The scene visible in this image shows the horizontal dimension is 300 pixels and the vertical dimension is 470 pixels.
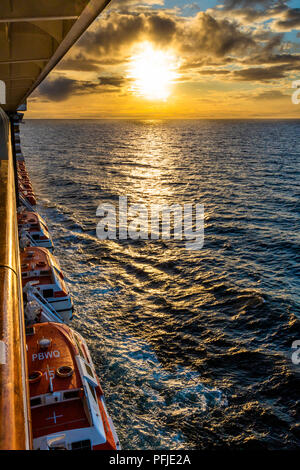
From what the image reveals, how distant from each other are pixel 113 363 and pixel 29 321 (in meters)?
4.53

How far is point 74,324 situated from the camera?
18641 mm

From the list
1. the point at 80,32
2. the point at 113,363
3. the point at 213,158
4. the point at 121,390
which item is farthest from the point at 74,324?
the point at 213,158

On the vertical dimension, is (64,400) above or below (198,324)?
above

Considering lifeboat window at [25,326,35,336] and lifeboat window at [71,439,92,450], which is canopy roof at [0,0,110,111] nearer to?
lifeboat window at [25,326,35,336]

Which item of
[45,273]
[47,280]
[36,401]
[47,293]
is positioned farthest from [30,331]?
[45,273]

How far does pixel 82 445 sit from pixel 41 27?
10647 mm

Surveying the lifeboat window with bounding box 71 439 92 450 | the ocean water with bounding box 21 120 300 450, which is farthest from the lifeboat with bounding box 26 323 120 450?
the ocean water with bounding box 21 120 300 450

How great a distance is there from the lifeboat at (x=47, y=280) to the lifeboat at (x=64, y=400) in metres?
5.01

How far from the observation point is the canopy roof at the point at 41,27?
6.08 m

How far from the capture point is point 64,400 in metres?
9.79

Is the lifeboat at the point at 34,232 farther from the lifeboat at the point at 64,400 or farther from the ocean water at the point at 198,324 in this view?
the lifeboat at the point at 64,400

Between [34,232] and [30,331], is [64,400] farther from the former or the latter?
[34,232]

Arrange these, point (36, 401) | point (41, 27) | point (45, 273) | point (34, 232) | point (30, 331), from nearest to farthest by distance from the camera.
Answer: point (41, 27) → point (36, 401) → point (30, 331) → point (45, 273) → point (34, 232)

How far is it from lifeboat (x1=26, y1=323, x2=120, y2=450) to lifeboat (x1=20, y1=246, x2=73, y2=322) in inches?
197
